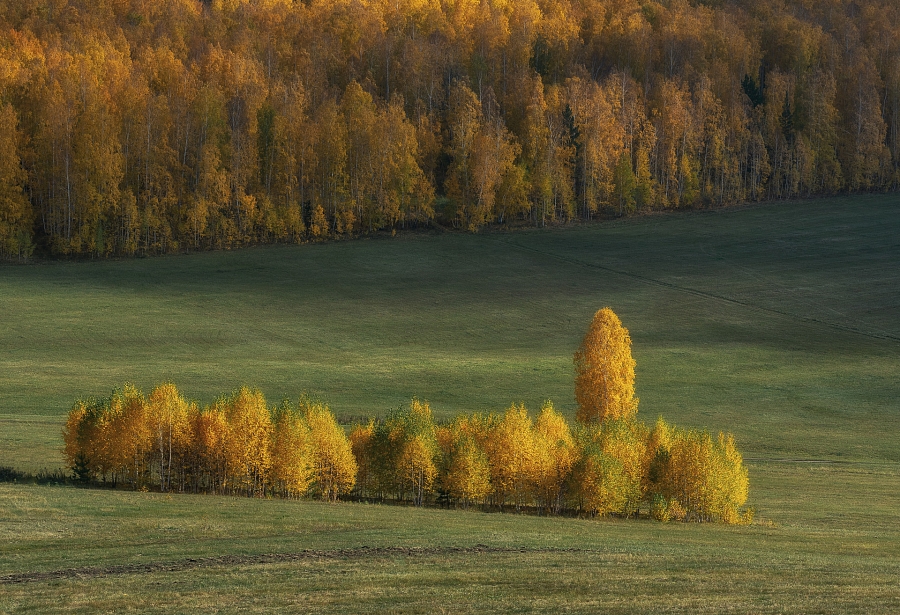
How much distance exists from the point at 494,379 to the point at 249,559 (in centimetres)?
3757

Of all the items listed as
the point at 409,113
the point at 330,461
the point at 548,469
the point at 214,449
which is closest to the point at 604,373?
the point at 548,469

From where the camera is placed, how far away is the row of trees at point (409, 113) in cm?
9488

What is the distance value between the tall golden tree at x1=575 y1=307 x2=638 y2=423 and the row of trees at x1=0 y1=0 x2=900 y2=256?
47.8 metres

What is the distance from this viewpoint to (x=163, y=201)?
9412 centimetres

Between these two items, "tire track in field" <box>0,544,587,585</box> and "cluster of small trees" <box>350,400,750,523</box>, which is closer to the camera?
"tire track in field" <box>0,544,587,585</box>

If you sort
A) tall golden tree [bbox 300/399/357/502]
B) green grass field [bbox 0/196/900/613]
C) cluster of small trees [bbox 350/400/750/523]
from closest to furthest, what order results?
green grass field [bbox 0/196/900/613] < cluster of small trees [bbox 350/400/750/523] < tall golden tree [bbox 300/399/357/502]

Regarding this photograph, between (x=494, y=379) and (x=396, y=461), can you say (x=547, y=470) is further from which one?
(x=494, y=379)

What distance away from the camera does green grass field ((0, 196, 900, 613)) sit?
2584cm

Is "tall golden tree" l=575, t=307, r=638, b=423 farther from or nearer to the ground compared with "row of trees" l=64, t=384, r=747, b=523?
farther from the ground

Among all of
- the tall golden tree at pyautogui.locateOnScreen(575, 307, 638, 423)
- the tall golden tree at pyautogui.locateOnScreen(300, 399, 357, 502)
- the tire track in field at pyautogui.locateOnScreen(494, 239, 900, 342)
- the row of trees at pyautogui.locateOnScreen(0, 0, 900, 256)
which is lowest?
the tall golden tree at pyautogui.locateOnScreen(300, 399, 357, 502)

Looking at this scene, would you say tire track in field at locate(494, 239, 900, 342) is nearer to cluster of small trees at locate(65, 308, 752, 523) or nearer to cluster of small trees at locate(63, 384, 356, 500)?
cluster of small trees at locate(65, 308, 752, 523)

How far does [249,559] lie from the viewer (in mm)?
27484

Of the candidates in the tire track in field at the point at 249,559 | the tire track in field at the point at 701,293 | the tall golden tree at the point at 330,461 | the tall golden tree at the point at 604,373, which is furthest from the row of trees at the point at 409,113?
the tire track in field at the point at 249,559

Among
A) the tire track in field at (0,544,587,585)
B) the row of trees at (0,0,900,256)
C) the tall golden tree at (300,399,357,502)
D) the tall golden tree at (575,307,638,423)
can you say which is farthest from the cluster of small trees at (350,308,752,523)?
the row of trees at (0,0,900,256)
